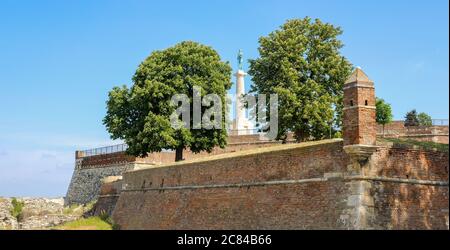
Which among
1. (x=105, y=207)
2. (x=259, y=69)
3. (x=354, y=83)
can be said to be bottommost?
(x=105, y=207)

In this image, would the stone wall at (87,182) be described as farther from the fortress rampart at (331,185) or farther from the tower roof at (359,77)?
the tower roof at (359,77)

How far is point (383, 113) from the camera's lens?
4581 centimetres

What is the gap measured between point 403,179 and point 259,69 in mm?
17911

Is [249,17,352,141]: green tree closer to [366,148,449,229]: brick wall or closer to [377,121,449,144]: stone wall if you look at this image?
[377,121,449,144]: stone wall

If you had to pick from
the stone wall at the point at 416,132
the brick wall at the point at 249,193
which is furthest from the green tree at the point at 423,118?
the brick wall at the point at 249,193

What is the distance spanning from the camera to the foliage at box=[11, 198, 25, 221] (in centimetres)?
4704

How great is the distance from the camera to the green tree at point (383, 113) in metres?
45.6

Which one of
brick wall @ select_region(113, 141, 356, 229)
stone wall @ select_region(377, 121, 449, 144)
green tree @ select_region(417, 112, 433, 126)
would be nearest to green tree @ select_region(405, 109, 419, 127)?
green tree @ select_region(417, 112, 433, 126)

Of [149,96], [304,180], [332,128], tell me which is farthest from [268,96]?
[304,180]

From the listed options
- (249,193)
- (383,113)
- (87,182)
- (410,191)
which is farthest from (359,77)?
(87,182)

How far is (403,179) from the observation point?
17078 mm
